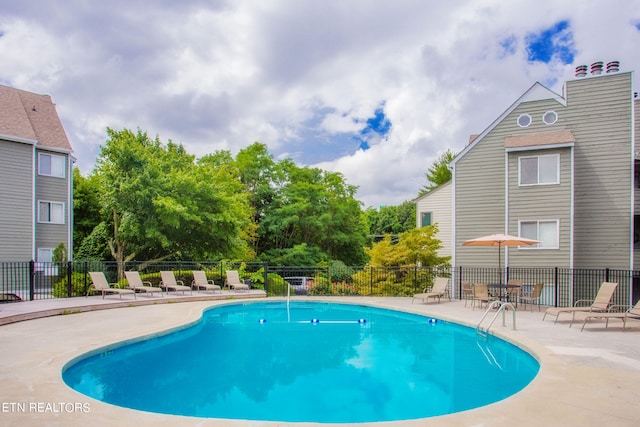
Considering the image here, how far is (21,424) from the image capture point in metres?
3.87

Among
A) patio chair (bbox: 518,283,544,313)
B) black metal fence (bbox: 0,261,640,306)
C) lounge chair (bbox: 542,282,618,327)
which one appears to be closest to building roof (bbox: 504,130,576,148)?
black metal fence (bbox: 0,261,640,306)

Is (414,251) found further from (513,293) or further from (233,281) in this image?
(233,281)

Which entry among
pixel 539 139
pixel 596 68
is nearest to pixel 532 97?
pixel 539 139

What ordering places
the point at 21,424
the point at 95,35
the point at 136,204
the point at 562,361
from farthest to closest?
the point at 136,204
the point at 95,35
the point at 562,361
the point at 21,424

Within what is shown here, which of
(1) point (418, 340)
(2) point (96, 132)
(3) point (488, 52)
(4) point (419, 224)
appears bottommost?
(1) point (418, 340)

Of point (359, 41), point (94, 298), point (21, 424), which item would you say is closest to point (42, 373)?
point (21, 424)

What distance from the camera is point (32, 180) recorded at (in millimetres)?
18703

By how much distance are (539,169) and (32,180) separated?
21281 millimetres

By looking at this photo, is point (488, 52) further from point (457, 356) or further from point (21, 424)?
point (21, 424)

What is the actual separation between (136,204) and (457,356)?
16756 millimetres

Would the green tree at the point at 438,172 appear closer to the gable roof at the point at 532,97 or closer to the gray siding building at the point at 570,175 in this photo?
the gray siding building at the point at 570,175

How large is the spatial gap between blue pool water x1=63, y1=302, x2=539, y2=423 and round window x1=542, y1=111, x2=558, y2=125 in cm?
915

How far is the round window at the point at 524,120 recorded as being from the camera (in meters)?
15.4

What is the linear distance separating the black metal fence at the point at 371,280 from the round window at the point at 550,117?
212 inches
